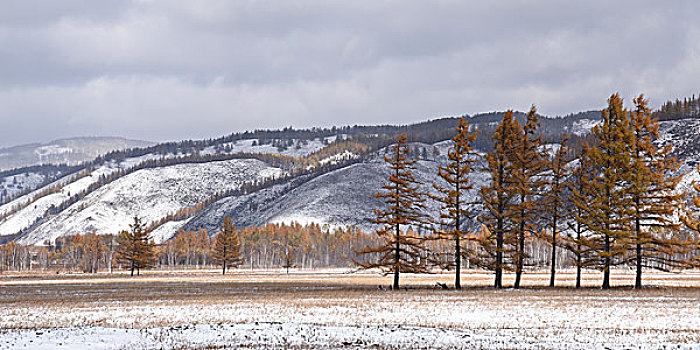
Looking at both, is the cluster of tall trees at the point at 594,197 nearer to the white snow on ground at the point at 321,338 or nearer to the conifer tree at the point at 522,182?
the conifer tree at the point at 522,182

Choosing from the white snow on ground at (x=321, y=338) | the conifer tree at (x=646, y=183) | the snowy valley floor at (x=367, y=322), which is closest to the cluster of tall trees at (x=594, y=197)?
the conifer tree at (x=646, y=183)

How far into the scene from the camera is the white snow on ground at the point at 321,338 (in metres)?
20.0

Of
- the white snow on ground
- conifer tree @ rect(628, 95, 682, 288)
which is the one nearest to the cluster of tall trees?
conifer tree @ rect(628, 95, 682, 288)

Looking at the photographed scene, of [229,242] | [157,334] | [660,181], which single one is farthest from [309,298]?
[229,242]

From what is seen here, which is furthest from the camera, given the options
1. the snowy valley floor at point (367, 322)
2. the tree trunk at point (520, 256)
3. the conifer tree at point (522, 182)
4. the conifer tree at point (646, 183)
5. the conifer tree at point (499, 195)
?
the conifer tree at point (499, 195)

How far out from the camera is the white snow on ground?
1997cm

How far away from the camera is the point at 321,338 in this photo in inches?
848

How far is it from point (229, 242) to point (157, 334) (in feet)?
319

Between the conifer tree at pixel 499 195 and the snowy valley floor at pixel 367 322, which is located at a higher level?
the conifer tree at pixel 499 195

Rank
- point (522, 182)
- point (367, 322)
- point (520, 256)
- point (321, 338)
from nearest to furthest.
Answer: point (321, 338) → point (367, 322) → point (520, 256) → point (522, 182)

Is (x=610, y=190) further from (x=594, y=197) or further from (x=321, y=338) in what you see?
(x=321, y=338)

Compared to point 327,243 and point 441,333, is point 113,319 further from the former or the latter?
point 327,243

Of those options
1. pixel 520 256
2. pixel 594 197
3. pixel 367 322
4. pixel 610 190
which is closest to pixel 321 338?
pixel 367 322

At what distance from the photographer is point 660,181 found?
45625 millimetres
